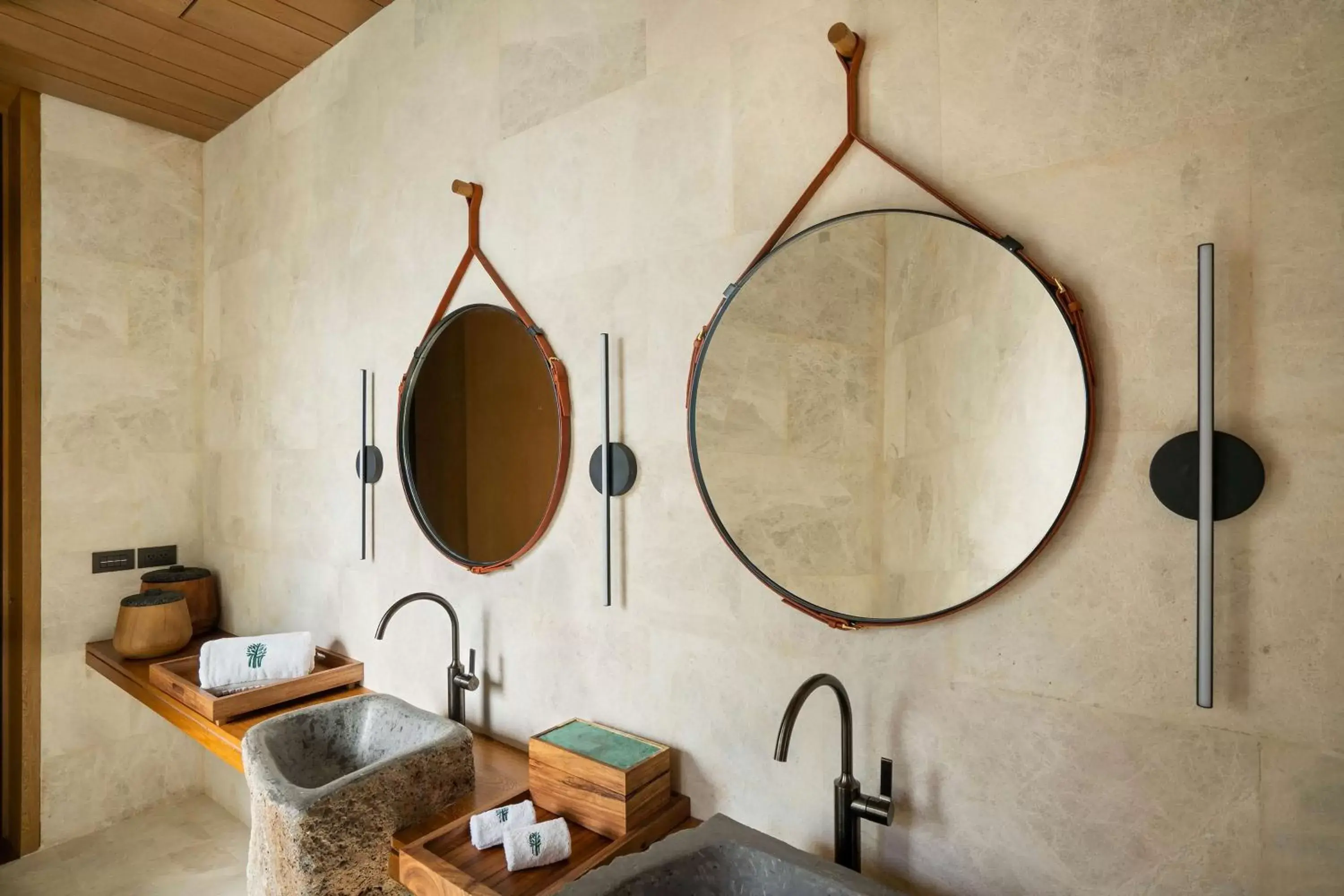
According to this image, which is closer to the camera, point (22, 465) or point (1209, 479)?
point (1209, 479)

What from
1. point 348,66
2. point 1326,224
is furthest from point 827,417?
point 348,66

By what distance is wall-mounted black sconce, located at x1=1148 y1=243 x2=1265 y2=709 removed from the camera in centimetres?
89

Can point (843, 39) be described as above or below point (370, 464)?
above

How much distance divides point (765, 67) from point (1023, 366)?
71cm

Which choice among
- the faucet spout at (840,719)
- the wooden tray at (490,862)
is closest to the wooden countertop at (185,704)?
the wooden tray at (490,862)

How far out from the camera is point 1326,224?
860 millimetres

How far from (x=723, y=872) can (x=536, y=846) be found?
1.01ft

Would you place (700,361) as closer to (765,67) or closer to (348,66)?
(765,67)

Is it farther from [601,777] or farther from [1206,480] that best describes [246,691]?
[1206,480]

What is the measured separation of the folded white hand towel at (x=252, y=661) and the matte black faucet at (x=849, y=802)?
4.88 feet

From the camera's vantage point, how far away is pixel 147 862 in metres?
2.45

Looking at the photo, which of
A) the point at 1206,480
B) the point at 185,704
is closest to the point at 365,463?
the point at 185,704

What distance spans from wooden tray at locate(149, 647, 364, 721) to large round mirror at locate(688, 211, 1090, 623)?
1349 mm

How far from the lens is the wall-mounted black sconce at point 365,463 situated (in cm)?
207
